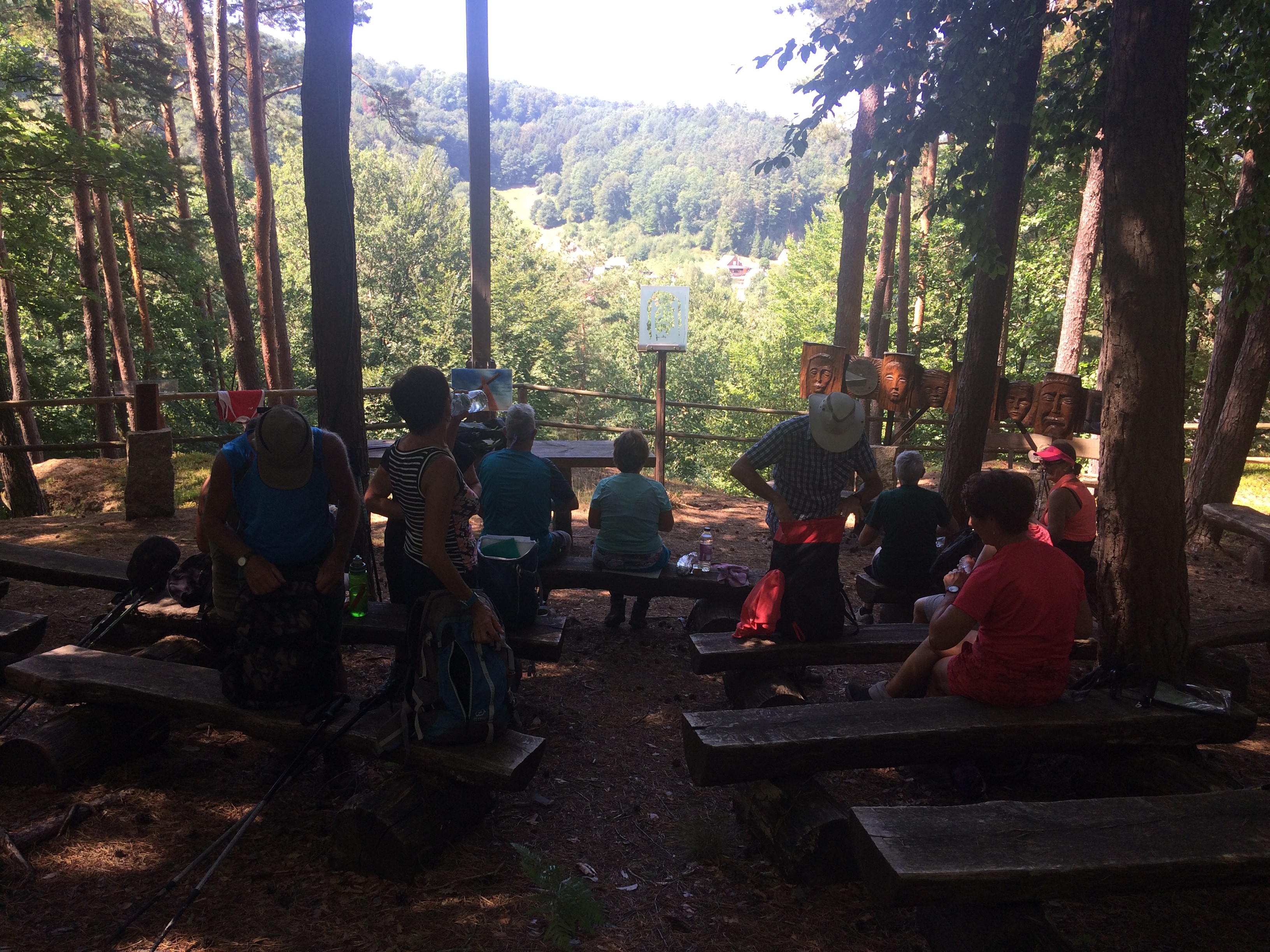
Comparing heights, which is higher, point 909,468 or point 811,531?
point 909,468

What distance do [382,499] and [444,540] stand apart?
0.82m

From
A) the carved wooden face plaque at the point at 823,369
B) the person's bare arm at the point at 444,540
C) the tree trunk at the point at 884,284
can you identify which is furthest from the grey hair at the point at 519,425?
the tree trunk at the point at 884,284

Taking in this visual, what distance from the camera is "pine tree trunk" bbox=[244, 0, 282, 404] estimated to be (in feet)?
44.8

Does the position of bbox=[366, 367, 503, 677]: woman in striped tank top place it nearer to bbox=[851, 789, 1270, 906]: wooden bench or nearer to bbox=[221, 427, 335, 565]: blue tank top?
bbox=[221, 427, 335, 565]: blue tank top

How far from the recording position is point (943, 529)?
4828 mm

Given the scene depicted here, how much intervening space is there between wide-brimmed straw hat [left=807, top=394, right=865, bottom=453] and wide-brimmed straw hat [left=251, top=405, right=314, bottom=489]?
2.22 meters

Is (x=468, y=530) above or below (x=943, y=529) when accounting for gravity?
above

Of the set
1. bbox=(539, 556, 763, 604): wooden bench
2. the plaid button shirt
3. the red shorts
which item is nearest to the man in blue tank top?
bbox=(539, 556, 763, 604): wooden bench

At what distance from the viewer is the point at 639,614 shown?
5297 millimetres

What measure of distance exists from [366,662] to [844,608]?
263 cm

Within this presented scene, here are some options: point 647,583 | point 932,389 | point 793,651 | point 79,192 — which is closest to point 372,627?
point 647,583

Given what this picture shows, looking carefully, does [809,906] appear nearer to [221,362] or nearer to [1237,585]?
[1237,585]

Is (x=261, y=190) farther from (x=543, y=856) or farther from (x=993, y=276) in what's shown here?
(x=543, y=856)

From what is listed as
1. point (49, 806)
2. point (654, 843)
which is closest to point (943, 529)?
point (654, 843)
